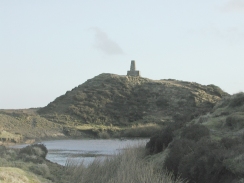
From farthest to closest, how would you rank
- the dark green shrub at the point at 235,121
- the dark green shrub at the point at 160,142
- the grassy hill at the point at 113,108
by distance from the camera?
the grassy hill at the point at 113,108 → the dark green shrub at the point at 160,142 → the dark green shrub at the point at 235,121

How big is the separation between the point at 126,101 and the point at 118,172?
75.5m

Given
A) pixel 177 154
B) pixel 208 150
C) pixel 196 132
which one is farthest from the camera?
pixel 196 132

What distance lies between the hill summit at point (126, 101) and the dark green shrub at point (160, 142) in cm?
4549

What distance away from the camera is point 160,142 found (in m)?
29.3

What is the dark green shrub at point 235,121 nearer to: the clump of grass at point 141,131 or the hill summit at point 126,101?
the clump of grass at point 141,131

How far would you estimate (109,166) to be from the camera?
21.5 meters

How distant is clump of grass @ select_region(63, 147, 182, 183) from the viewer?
1689cm

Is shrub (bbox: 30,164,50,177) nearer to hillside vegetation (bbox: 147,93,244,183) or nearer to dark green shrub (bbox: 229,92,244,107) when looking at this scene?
hillside vegetation (bbox: 147,93,244,183)

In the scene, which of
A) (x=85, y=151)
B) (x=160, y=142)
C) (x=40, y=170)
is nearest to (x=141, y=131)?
(x=85, y=151)

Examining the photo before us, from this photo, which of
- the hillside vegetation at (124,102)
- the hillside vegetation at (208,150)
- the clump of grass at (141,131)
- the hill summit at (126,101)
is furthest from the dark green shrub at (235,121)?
the hill summit at (126,101)

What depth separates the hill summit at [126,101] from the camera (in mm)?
82500

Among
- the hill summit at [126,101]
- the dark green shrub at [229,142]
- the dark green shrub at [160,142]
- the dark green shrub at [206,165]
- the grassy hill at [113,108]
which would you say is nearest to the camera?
the dark green shrub at [206,165]

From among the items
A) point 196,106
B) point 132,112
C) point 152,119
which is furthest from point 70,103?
point 196,106

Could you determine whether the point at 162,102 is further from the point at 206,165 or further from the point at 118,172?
the point at 206,165
